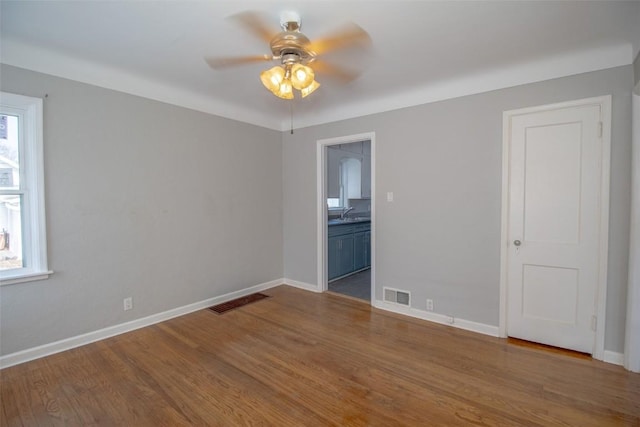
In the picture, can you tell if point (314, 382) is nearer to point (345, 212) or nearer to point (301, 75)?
point (301, 75)

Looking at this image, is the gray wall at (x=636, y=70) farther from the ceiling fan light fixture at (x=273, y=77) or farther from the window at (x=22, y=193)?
the window at (x=22, y=193)

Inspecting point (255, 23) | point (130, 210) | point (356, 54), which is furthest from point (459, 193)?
point (130, 210)

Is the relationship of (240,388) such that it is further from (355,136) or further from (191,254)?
(355,136)

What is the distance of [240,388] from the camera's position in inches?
82.7

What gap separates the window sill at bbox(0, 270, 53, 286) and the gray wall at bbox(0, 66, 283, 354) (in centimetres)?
4

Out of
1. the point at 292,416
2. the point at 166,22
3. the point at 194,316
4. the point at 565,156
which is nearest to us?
the point at 292,416

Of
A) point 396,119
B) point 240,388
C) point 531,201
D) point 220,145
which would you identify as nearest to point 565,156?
point 531,201

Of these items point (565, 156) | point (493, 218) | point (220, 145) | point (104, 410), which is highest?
point (220, 145)

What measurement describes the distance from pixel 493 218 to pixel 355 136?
6.01 ft

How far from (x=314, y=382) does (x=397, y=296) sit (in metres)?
1.64

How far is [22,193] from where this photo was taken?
239cm

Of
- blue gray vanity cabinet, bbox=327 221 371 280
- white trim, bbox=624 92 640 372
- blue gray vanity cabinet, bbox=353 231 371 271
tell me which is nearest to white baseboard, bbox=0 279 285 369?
blue gray vanity cabinet, bbox=327 221 371 280

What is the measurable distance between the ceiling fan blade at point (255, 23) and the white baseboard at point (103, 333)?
2885 mm

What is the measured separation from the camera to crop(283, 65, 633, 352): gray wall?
2334 mm
